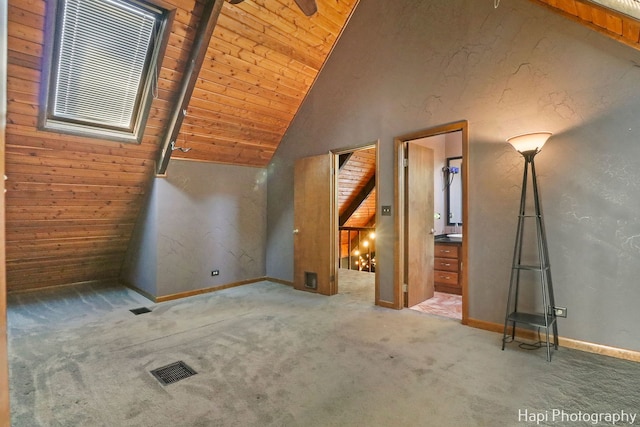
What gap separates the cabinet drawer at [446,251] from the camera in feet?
14.6

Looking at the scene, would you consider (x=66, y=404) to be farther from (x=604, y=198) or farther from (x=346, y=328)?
(x=604, y=198)

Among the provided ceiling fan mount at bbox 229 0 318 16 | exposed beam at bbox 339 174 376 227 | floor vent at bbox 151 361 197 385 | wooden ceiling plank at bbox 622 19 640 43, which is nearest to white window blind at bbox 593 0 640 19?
wooden ceiling plank at bbox 622 19 640 43

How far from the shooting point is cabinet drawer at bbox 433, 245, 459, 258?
4457 millimetres

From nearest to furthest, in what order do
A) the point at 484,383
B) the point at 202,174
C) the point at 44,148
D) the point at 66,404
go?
the point at 66,404
the point at 484,383
the point at 44,148
the point at 202,174

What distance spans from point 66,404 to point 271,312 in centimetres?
200

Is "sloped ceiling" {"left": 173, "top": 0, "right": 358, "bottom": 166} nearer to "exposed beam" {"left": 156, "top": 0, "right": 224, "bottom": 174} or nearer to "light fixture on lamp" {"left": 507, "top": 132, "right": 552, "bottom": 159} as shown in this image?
"exposed beam" {"left": 156, "top": 0, "right": 224, "bottom": 174}

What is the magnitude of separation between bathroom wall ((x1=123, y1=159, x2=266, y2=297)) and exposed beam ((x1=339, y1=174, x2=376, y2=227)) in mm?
2570

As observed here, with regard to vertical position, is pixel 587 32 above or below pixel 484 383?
above

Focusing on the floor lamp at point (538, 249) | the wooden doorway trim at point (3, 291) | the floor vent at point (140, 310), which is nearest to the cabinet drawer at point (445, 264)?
the floor lamp at point (538, 249)

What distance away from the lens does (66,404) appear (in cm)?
192

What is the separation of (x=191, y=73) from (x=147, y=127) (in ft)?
2.97

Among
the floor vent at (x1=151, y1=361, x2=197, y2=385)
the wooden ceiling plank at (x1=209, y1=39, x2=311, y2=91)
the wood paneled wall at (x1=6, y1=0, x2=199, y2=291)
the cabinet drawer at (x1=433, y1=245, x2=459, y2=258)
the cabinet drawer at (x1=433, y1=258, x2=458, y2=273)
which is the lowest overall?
the floor vent at (x1=151, y1=361, x2=197, y2=385)

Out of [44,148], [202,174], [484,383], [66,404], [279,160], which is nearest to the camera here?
[66,404]

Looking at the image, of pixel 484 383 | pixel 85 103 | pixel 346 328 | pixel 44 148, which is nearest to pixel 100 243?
pixel 44 148
